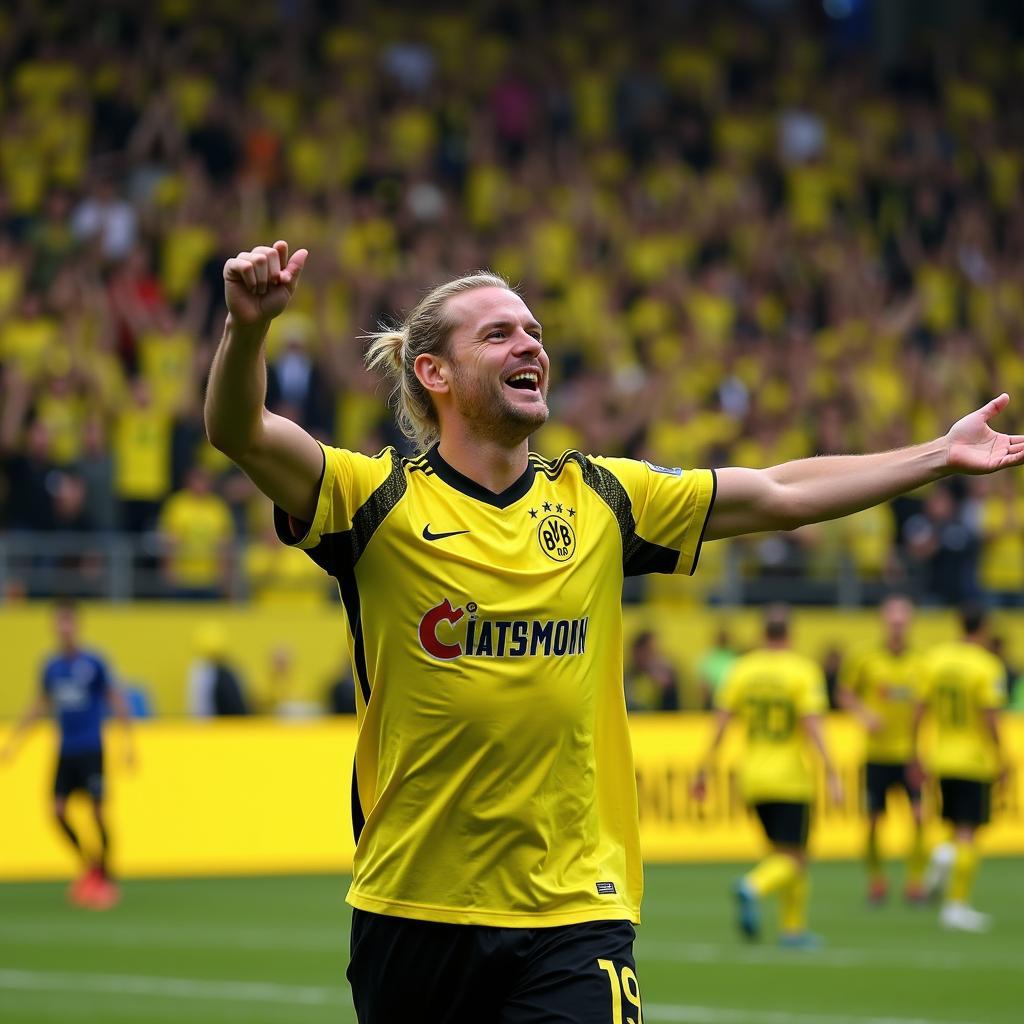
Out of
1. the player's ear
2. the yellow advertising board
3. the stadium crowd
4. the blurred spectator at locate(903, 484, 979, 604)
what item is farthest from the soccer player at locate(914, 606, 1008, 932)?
the player's ear

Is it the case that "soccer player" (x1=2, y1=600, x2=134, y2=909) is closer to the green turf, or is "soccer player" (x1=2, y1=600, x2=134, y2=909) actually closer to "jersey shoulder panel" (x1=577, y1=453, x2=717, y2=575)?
the green turf

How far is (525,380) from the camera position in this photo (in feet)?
17.6

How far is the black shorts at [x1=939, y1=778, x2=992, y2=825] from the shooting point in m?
16.6

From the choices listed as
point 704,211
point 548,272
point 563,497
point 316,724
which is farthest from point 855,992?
point 704,211

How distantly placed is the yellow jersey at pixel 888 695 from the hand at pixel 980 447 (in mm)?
12748

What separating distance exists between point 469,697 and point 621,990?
0.77m

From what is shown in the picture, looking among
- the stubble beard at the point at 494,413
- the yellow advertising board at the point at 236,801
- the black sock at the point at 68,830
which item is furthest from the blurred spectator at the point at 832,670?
the stubble beard at the point at 494,413

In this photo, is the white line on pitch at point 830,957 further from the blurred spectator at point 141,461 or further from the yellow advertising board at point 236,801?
the blurred spectator at point 141,461

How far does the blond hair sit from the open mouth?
23cm

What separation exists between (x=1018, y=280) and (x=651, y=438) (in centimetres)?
865

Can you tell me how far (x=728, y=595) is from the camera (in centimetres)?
2434

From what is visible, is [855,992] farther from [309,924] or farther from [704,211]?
[704,211]

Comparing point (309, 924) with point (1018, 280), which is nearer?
point (309, 924)

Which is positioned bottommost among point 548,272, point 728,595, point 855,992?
point 855,992
